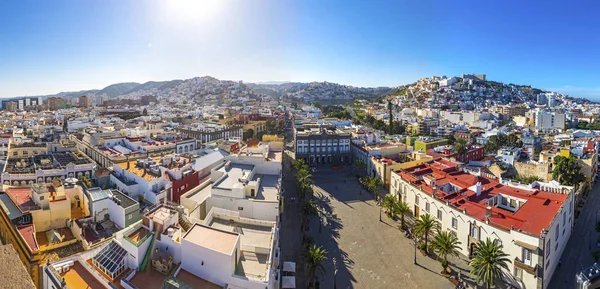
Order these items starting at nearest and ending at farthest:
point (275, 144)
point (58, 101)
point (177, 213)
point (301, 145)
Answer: point (177, 213)
point (275, 144)
point (301, 145)
point (58, 101)

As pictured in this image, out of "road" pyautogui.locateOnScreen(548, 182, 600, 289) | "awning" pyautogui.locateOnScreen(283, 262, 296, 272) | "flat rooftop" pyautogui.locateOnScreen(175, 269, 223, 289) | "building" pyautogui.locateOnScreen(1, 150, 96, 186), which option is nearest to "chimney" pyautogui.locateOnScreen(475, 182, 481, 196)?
"road" pyautogui.locateOnScreen(548, 182, 600, 289)

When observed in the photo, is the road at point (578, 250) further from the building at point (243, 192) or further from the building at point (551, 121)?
the building at point (551, 121)

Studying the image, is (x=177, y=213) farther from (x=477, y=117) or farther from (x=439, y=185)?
(x=477, y=117)

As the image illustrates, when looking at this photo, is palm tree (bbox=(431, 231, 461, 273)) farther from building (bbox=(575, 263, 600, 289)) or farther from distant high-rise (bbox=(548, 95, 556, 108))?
distant high-rise (bbox=(548, 95, 556, 108))

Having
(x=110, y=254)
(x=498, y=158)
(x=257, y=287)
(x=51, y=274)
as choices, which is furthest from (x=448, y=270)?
(x=498, y=158)

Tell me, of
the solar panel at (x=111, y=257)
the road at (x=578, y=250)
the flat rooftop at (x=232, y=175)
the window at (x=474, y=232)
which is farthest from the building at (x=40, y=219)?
the road at (x=578, y=250)

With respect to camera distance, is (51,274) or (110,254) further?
(110,254)

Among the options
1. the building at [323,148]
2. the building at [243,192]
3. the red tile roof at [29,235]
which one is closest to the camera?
the red tile roof at [29,235]

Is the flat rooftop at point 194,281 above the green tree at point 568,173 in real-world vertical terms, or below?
below
